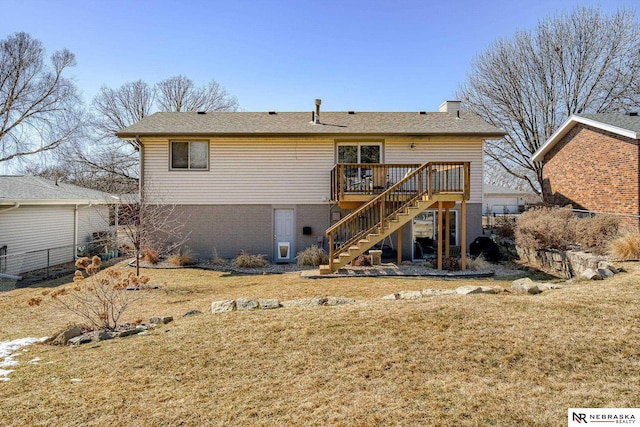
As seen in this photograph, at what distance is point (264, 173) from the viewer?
13.3 metres

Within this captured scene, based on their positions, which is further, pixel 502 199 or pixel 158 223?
pixel 502 199

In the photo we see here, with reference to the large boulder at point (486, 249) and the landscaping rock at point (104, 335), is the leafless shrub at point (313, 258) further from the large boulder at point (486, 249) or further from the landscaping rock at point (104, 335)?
the landscaping rock at point (104, 335)

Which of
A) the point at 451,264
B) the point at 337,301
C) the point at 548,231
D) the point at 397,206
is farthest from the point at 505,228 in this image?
the point at 337,301

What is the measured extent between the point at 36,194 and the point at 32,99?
13.2 meters

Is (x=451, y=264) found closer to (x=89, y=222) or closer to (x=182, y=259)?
(x=182, y=259)

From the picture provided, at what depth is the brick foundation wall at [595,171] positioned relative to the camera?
12500mm

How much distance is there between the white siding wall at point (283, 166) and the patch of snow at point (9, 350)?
7.95 meters

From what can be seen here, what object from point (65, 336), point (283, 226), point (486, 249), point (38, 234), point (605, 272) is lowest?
point (65, 336)

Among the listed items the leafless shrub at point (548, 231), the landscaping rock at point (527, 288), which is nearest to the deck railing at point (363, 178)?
the leafless shrub at point (548, 231)

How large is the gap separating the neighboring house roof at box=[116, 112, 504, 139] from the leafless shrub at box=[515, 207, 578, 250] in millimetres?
3185

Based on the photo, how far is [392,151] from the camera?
13.3 metres

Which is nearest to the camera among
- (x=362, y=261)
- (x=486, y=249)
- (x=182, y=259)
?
(x=362, y=261)

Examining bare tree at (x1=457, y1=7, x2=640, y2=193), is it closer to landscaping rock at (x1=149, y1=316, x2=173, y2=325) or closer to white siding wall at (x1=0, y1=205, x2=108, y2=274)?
landscaping rock at (x1=149, y1=316, x2=173, y2=325)

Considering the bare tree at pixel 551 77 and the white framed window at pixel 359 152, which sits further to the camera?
the bare tree at pixel 551 77
